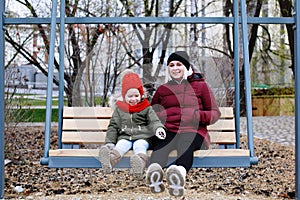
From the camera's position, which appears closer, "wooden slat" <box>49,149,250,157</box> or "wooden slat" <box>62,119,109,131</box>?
"wooden slat" <box>49,149,250,157</box>

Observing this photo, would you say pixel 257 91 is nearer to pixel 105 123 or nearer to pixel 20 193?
pixel 20 193

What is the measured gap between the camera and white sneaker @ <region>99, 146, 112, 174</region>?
3.01 m

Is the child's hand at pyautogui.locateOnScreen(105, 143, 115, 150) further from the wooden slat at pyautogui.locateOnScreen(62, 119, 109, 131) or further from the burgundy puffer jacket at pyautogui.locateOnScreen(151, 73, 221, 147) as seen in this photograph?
the wooden slat at pyautogui.locateOnScreen(62, 119, 109, 131)

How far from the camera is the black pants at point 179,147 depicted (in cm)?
307

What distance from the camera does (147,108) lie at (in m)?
3.49

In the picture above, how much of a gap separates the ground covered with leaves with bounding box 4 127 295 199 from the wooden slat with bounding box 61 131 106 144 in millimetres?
1382

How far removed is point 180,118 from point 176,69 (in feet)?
1.22

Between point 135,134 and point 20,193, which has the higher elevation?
point 135,134

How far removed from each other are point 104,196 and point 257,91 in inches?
360

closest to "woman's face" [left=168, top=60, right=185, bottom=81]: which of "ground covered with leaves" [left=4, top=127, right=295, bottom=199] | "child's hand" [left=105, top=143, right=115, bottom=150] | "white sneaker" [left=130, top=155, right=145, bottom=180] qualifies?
"child's hand" [left=105, top=143, right=115, bottom=150]

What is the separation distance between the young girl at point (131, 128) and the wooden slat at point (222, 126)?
562 mm

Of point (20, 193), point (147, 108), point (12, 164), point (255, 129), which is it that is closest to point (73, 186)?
point (20, 193)

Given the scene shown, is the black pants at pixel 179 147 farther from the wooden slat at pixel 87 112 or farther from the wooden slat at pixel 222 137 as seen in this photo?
the wooden slat at pixel 87 112

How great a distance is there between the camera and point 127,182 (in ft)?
19.1
